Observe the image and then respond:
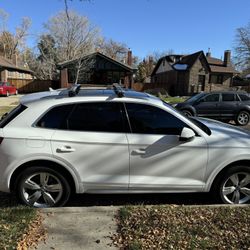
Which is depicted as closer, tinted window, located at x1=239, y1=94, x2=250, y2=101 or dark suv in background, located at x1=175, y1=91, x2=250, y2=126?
dark suv in background, located at x1=175, y1=91, x2=250, y2=126

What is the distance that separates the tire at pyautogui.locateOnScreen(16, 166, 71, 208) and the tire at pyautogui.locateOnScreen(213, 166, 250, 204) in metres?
2.07

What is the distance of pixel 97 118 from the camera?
4.29 meters

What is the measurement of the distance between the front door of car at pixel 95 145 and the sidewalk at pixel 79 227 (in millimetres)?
404

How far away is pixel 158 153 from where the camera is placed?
418cm

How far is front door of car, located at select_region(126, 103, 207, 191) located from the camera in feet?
13.7

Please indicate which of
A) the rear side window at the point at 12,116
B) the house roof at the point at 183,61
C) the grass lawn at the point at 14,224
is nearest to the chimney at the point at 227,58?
the house roof at the point at 183,61

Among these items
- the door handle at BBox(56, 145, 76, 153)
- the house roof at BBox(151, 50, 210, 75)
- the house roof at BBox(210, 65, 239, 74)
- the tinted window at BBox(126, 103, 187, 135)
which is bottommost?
Result: the door handle at BBox(56, 145, 76, 153)

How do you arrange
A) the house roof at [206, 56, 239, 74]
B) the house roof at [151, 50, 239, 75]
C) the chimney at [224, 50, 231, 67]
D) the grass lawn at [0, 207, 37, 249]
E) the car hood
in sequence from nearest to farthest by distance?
the grass lawn at [0, 207, 37, 249] < the car hood < the house roof at [151, 50, 239, 75] < the house roof at [206, 56, 239, 74] < the chimney at [224, 50, 231, 67]

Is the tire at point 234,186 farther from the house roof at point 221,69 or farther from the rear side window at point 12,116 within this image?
the house roof at point 221,69

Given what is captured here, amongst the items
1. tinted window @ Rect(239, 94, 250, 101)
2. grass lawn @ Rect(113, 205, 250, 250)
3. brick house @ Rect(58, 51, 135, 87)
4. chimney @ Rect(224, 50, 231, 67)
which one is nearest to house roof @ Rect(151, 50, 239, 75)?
chimney @ Rect(224, 50, 231, 67)

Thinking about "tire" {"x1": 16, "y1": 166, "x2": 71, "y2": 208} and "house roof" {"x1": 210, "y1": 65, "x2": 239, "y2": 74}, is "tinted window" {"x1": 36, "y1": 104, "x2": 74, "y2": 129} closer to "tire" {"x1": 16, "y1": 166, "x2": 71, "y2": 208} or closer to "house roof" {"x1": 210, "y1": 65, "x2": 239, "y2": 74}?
"tire" {"x1": 16, "y1": 166, "x2": 71, "y2": 208}

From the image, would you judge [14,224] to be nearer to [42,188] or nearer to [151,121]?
[42,188]

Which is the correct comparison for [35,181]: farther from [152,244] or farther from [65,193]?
[152,244]

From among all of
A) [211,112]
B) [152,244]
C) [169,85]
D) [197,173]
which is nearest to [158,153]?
[197,173]
